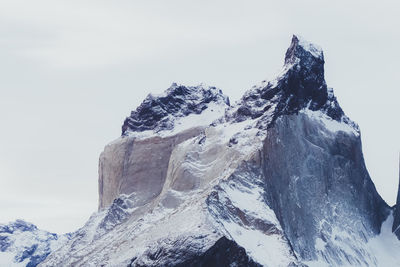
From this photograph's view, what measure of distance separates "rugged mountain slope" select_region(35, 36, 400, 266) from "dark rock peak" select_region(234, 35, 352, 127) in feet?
0.70

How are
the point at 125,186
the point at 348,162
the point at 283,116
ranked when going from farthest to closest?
the point at 125,186
the point at 348,162
the point at 283,116

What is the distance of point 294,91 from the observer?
563ft

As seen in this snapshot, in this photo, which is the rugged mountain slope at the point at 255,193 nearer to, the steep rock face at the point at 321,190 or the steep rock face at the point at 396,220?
the steep rock face at the point at 321,190

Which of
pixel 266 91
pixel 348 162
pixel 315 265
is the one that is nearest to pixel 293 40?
pixel 266 91

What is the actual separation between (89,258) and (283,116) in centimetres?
3759

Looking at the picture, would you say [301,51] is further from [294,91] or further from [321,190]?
[321,190]

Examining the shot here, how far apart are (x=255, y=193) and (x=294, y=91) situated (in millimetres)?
27585

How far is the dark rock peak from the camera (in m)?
168

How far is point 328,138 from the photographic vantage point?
580 feet

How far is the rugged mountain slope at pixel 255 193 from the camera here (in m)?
137

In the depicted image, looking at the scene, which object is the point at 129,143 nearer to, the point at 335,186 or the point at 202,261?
the point at 335,186

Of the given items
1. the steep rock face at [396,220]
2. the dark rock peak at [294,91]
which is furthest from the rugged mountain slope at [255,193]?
the steep rock face at [396,220]

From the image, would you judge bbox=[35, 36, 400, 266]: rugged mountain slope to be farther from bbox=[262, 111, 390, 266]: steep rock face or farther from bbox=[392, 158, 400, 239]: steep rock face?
bbox=[392, 158, 400, 239]: steep rock face

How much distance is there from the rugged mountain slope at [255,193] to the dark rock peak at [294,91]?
0.21m
